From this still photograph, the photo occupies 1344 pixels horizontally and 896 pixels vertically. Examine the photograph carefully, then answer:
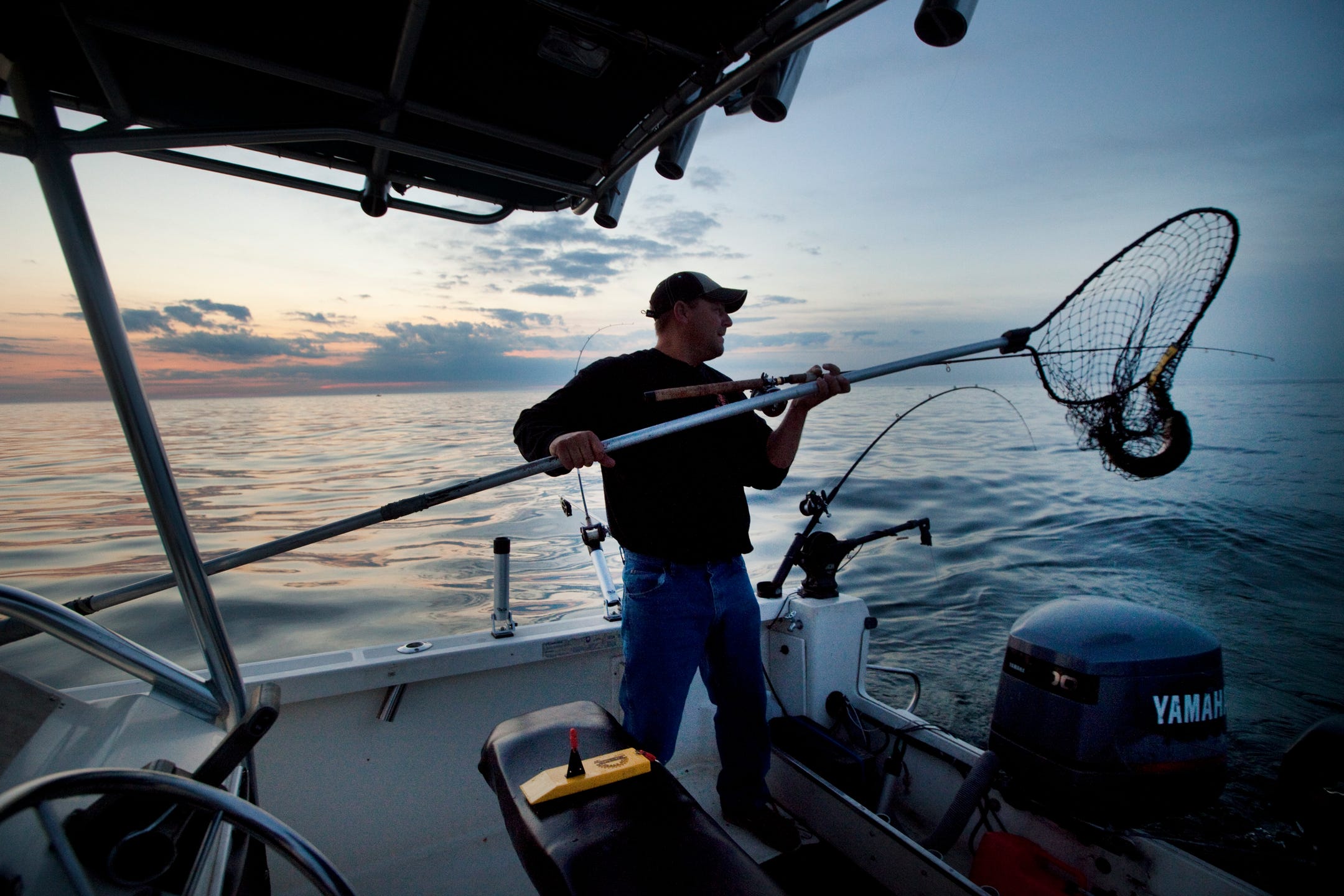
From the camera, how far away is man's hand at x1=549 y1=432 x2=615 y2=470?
1.52 m

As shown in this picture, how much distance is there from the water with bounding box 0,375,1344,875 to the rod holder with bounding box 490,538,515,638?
7.86 feet

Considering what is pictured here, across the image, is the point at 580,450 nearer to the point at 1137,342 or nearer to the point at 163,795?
the point at 163,795

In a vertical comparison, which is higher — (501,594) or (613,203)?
(613,203)

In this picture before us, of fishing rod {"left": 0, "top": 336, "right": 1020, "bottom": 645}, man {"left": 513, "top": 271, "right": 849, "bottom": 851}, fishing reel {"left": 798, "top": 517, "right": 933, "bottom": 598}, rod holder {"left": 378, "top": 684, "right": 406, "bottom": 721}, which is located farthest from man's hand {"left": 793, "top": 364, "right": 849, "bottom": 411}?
rod holder {"left": 378, "top": 684, "right": 406, "bottom": 721}

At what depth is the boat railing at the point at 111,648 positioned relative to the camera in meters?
1.02

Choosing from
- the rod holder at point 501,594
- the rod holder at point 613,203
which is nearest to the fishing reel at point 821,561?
the rod holder at point 501,594

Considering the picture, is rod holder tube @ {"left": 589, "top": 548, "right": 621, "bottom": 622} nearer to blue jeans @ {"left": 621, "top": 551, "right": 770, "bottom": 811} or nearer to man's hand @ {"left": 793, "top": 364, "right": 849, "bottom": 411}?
blue jeans @ {"left": 621, "top": 551, "right": 770, "bottom": 811}

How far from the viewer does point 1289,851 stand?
1678mm

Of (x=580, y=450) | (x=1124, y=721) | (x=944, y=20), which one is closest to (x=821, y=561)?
(x=1124, y=721)

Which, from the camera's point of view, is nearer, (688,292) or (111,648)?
(111,648)

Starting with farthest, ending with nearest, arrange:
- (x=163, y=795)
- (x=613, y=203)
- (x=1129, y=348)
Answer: (x=1129, y=348) < (x=613, y=203) < (x=163, y=795)

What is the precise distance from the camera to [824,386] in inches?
76.7

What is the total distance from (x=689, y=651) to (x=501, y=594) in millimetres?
760

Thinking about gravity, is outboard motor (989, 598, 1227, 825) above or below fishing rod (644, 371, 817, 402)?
below
